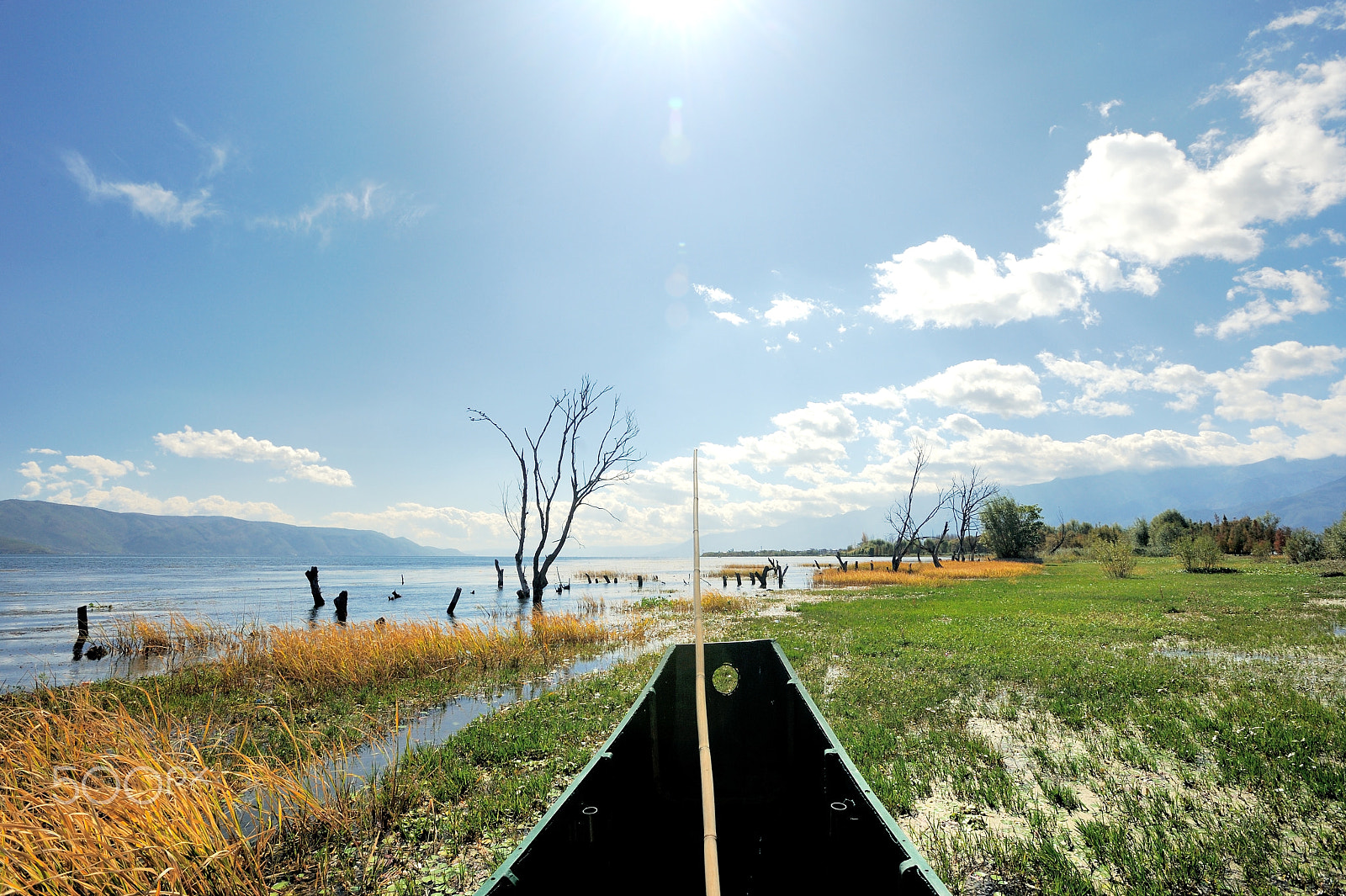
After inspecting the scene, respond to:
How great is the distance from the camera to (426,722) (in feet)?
22.7

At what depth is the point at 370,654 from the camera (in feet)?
31.0

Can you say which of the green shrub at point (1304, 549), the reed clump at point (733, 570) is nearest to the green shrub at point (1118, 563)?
the green shrub at point (1304, 549)

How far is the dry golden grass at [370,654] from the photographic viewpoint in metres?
8.88

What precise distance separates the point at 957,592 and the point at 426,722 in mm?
22241

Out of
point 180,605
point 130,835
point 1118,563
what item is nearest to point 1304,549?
point 1118,563

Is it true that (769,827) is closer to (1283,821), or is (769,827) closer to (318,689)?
(1283,821)

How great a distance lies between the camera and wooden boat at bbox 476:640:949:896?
2096 millimetres

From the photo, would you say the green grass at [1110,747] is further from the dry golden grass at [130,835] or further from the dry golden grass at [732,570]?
the dry golden grass at [732,570]

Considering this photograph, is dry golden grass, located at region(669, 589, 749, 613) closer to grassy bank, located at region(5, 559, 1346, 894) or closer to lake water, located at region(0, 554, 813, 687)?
lake water, located at region(0, 554, 813, 687)

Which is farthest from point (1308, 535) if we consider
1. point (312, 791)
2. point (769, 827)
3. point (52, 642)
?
point (52, 642)

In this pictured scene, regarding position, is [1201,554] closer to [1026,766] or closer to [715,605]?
[715,605]

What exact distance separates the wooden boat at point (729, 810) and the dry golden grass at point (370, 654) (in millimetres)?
6755

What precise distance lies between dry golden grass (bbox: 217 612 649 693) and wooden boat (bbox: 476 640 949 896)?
676cm

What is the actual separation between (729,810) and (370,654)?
324 inches
